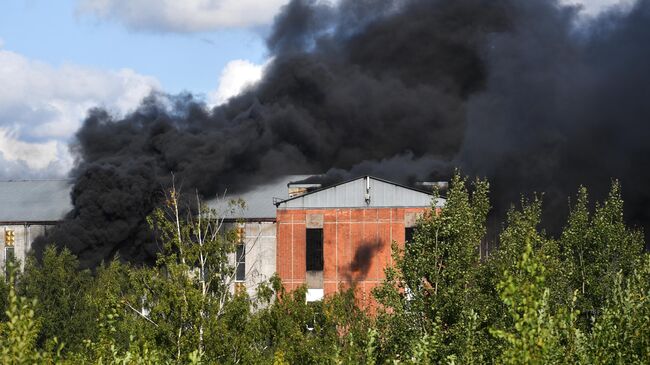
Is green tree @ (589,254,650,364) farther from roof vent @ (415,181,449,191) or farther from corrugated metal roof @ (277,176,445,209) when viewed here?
roof vent @ (415,181,449,191)

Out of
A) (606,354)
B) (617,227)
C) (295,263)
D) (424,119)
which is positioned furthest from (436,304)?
(424,119)

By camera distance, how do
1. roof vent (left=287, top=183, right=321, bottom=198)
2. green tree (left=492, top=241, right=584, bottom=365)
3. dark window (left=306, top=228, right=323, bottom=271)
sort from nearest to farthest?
green tree (left=492, top=241, right=584, bottom=365) < dark window (left=306, top=228, right=323, bottom=271) < roof vent (left=287, top=183, right=321, bottom=198)

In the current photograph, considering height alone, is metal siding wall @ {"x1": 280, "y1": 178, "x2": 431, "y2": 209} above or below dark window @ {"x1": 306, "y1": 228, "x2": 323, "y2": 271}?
above

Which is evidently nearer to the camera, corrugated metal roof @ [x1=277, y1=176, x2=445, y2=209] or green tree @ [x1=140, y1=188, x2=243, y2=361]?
green tree @ [x1=140, y1=188, x2=243, y2=361]

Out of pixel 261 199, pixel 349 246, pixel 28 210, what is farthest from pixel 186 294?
pixel 28 210

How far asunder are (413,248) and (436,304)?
199 cm

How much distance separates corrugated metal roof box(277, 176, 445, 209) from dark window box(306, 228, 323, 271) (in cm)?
157

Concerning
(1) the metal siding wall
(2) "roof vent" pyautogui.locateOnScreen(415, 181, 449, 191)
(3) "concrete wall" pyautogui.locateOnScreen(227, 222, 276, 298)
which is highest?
(2) "roof vent" pyautogui.locateOnScreen(415, 181, 449, 191)

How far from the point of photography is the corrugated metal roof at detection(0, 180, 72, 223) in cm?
6531

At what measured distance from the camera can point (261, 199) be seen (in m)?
62.2

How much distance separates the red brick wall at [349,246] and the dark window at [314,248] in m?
0.50

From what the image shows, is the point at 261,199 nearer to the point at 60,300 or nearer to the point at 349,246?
the point at 349,246

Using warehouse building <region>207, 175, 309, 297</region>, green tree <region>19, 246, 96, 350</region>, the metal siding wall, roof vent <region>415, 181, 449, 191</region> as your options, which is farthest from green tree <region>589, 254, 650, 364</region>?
roof vent <region>415, 181, 449, 191</region>

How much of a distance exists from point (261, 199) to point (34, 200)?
59.4ft
